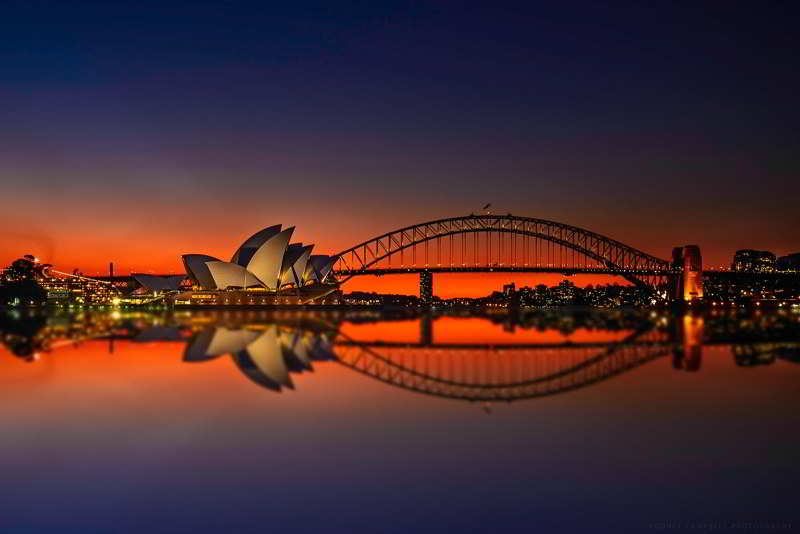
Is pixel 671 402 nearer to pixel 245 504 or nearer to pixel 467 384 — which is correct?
pixel 467 384

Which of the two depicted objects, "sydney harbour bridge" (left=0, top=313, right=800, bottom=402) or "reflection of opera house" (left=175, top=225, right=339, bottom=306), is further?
"reflection of opera house" (left=175, top=225, right=339, bottom=306)

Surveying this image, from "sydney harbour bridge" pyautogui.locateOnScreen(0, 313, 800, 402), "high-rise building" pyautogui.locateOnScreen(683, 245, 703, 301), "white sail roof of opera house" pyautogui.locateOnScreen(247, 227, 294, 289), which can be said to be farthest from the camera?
"high-rise building" pyautogui.locateOnScreen(683, 245, 703, 301)

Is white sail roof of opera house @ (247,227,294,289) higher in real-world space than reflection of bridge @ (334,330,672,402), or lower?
higher

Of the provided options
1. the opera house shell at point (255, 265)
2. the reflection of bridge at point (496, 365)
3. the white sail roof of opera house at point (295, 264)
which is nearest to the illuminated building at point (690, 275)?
the white sail roof of opera house at point (295, 264)

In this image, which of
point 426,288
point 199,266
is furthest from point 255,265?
point 426,288

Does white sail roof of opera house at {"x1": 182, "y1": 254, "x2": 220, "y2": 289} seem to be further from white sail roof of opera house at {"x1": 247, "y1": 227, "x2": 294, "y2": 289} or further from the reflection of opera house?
white sail roof of opera house at {"x1": 247, "y1": 227, "x2": 294, "y2": 289}

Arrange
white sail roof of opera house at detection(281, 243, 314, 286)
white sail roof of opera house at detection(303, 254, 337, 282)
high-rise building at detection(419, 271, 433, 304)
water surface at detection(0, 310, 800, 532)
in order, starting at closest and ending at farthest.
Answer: water surface at detection(0, 310, 800, 532) → white sail roof of opera house at detection(281, 243, 314, 286) → white sail roof of opera house at detection(303, 254, 337, 282) → high-rise building at detection(419, 271, 433, 304)

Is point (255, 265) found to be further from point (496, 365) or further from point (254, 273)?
point (496, 365)

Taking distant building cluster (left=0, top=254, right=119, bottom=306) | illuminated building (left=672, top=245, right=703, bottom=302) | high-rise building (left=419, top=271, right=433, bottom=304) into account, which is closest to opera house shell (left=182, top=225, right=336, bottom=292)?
distant building cluster (left=0, top=254, right=119, bottom=306)

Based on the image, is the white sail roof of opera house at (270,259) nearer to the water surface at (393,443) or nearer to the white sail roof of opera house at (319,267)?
the white sail roof of opera house at (319,267)
